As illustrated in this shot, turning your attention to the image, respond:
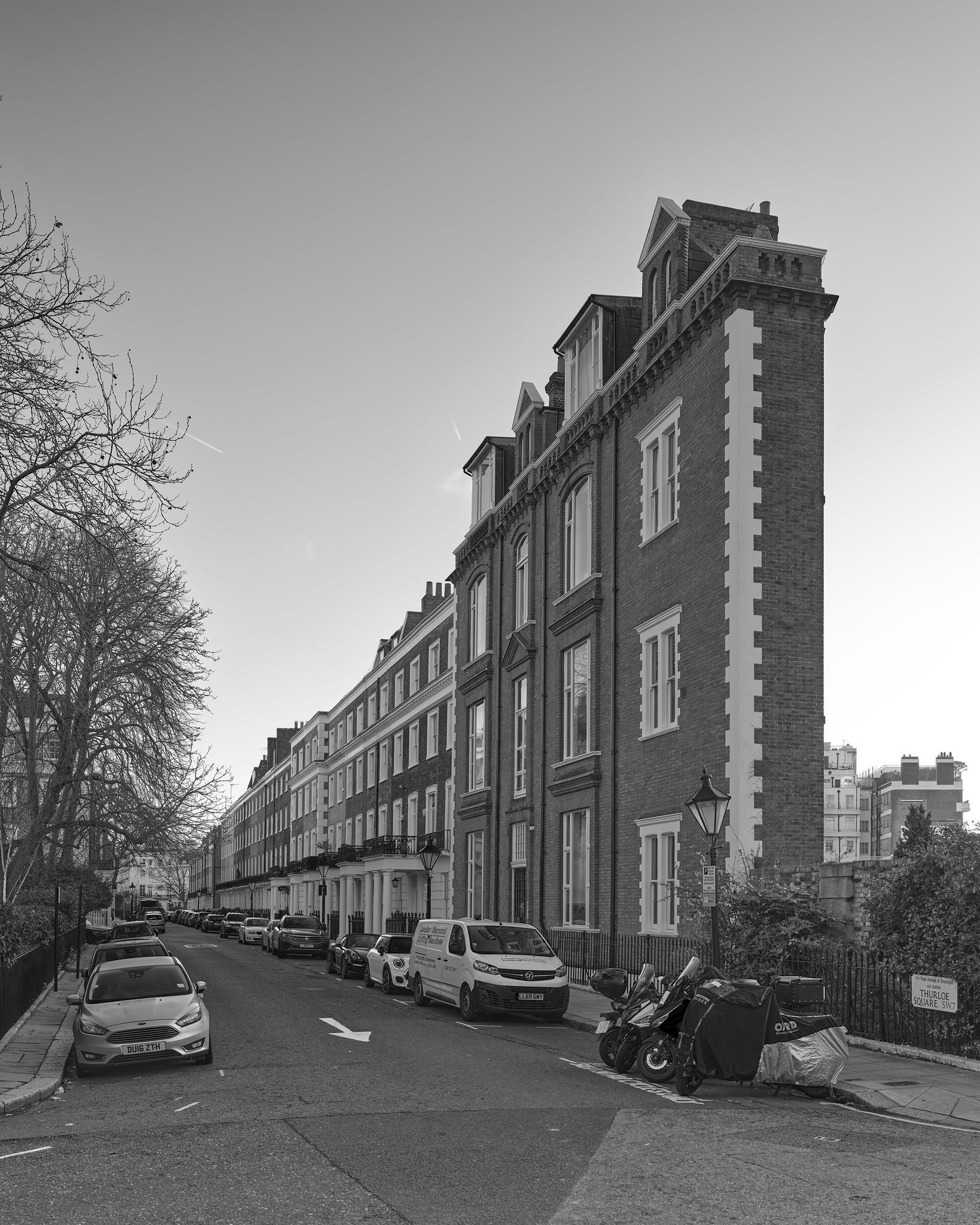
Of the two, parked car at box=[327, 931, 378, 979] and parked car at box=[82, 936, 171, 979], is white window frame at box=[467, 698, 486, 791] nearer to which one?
parked car at box=[327, 931, 378, 979]

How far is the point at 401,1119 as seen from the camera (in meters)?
11.5

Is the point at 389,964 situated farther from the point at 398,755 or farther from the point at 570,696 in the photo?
the point at 398,755

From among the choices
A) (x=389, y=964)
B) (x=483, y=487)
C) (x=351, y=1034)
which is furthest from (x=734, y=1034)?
(x=483, y=487)

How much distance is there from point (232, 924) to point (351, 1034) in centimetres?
5472

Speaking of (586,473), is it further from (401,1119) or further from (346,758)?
(346,758)

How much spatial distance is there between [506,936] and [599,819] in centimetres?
547

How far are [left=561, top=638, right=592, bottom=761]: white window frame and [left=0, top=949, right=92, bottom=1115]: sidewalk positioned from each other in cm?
1218

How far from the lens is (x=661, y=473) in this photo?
84.9ft

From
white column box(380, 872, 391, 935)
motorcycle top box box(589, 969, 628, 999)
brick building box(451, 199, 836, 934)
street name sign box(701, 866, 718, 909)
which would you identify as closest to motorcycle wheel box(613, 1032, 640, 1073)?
motorcycle top box box(589, 969, 628, 999)

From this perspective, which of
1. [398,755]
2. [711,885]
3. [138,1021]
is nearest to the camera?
[138,1021]

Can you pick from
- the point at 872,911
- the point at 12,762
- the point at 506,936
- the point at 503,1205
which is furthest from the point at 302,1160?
the point at 12,762

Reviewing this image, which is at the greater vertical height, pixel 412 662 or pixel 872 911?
pixel 412 662

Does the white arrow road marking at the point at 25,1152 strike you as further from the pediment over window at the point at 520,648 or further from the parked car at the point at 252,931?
the parked car at the point at 252,931

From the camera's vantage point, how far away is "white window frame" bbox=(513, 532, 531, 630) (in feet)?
113
